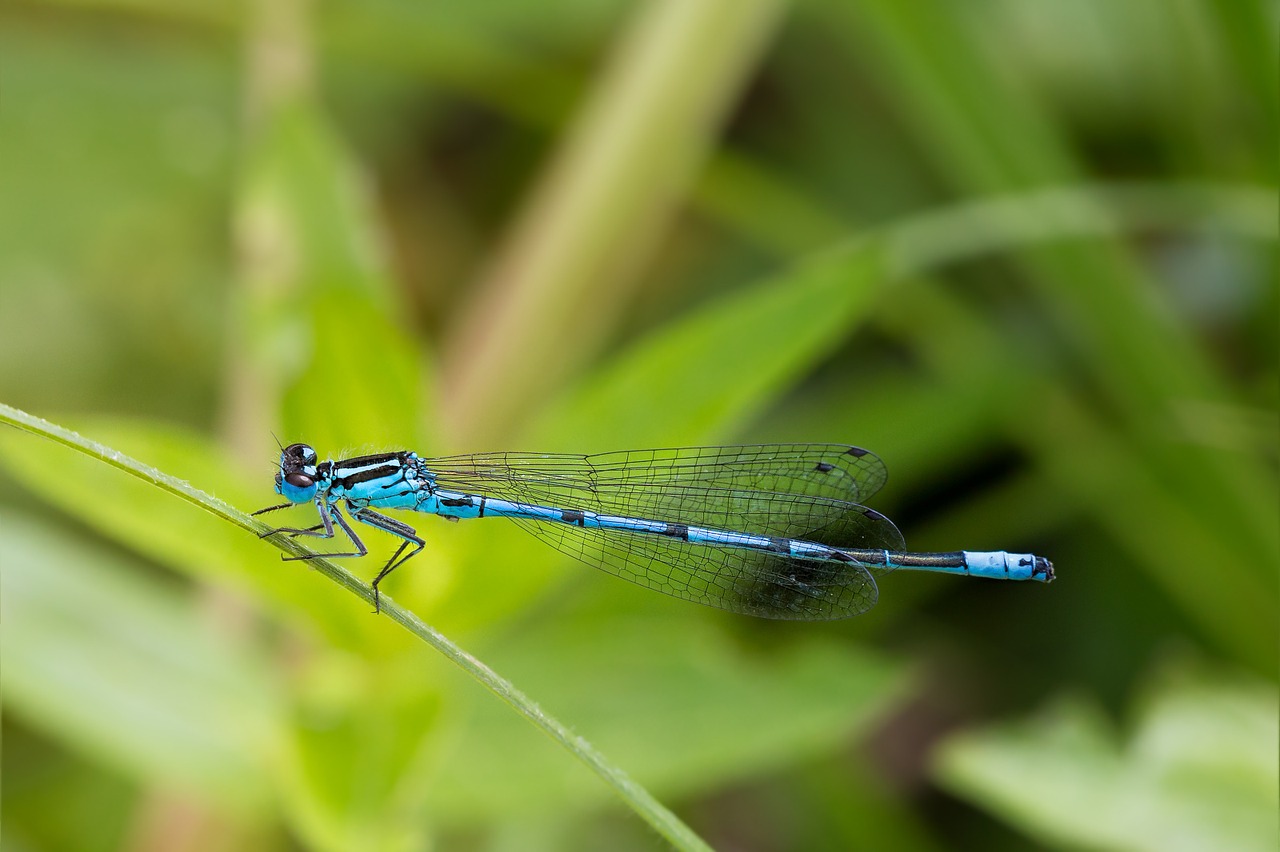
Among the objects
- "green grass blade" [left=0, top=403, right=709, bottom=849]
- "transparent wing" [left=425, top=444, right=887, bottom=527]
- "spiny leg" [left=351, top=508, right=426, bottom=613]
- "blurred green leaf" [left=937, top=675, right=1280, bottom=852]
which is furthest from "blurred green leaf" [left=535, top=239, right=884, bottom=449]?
"green grass blade" [left=0, top=403, right=709, bottom=849]

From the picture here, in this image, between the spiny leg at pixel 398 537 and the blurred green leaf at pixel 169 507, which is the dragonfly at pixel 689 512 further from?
the blurred green leaf at pixel 169 507

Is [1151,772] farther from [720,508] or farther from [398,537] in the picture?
[398,537]

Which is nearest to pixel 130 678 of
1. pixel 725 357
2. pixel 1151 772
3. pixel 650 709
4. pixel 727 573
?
pixel 650 709

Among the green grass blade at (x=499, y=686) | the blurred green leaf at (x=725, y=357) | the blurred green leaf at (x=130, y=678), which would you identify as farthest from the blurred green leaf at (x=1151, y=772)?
the blurred green leaf at (x=130, y=678)

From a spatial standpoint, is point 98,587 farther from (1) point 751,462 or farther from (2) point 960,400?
(2) point 960,400

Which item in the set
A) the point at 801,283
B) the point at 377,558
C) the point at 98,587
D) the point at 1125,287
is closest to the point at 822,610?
the point at 801,283

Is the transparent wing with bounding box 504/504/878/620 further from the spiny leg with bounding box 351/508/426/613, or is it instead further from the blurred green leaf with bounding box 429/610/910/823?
the spiny leg with bounding box 351/508/426/613
